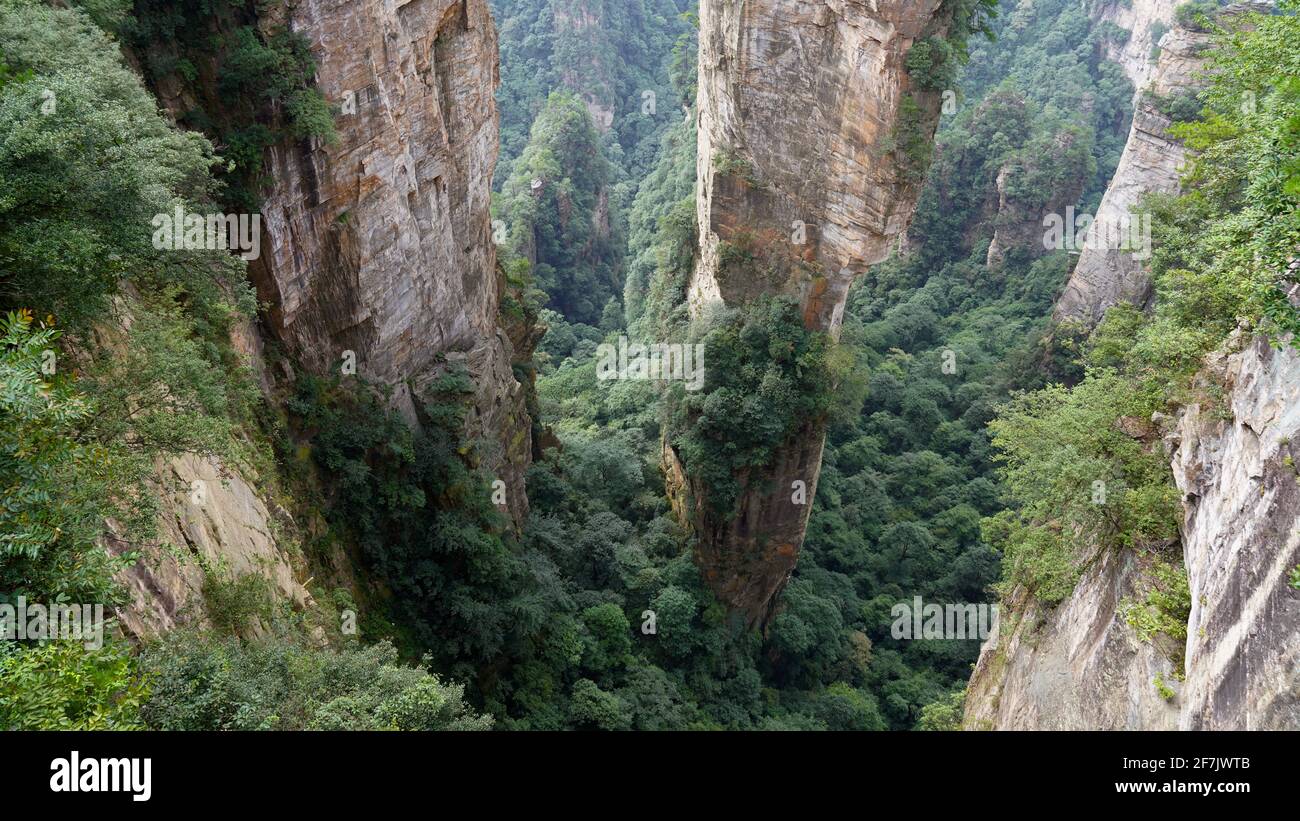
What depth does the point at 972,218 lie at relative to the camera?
179 ft

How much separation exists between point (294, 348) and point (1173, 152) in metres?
→ 38.1

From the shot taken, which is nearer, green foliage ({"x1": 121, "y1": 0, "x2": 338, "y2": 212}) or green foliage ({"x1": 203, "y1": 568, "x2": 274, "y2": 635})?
green foliage ({"x1": 203, "y1": 568, "x2": 274, "y2": 635})

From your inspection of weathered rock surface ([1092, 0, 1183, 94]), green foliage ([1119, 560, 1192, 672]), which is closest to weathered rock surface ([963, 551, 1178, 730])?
green foliage ([1119, 560, 1192, 672])

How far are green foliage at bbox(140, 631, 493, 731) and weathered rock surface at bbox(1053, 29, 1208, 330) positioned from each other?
34.3 metres

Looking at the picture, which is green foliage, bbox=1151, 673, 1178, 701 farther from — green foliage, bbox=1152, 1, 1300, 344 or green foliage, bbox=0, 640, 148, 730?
green foliage, bbox=0, 640, 148, 730

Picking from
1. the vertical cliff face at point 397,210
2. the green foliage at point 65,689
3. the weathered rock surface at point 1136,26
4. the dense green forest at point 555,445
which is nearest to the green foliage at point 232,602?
the dense green forest at point 555,445

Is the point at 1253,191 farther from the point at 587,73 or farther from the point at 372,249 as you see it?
the point at 587,73

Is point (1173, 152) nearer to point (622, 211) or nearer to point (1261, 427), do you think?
point (1261, 427)

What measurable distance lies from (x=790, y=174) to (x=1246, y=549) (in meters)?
19.0

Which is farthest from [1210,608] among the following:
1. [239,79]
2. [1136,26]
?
[1136,26]

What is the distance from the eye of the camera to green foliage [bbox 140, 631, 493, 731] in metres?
7.34

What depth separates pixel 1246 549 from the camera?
27.4ft
